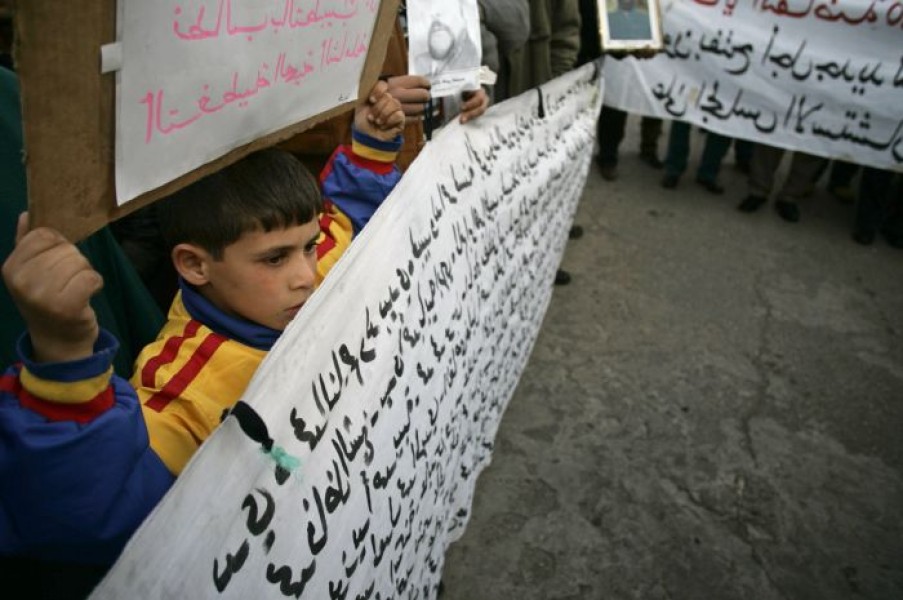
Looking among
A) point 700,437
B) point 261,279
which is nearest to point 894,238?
point 700,437

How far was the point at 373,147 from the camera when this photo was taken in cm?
144

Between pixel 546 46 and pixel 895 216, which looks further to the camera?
pixel 895 216

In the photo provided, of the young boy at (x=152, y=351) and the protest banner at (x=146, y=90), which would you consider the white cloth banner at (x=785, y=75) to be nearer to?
the young boy at (x=152, y=351)

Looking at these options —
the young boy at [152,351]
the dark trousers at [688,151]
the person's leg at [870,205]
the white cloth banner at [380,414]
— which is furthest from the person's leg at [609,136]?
the young boy at [152,351]

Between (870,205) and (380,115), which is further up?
(380,115)

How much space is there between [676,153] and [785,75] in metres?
1.09

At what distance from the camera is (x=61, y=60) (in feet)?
1.69

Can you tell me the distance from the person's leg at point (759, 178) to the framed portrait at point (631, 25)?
2.11 m

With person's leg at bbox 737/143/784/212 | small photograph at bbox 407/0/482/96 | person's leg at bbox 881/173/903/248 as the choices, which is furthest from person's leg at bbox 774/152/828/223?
small photograph at bbox 407/0/482/96

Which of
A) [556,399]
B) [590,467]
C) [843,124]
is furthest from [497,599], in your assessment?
[843,124]

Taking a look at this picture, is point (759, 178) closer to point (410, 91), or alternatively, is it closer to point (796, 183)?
point (796, 183)

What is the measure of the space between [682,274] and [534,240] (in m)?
2.08

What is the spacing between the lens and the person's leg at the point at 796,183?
4805mm

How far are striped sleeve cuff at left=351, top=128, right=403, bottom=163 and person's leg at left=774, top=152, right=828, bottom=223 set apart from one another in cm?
457
